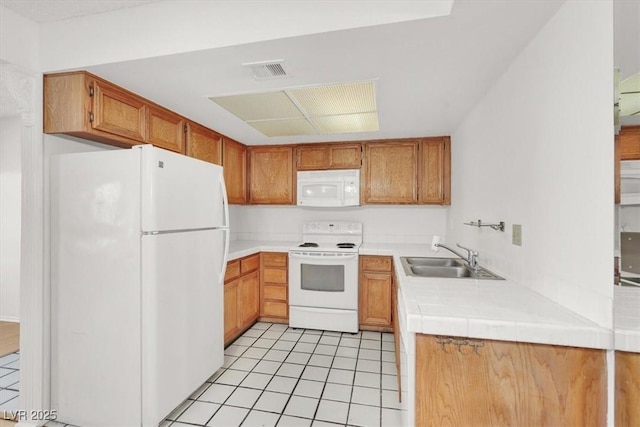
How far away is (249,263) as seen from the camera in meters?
3.20

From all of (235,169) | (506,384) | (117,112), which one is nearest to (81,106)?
(117,112)

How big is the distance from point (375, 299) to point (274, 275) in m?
1.18

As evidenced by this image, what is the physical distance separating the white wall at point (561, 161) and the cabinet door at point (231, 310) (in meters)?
2.22

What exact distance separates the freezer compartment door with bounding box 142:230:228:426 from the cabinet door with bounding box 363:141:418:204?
1.91m

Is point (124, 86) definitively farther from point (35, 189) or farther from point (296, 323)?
point (296, 323)

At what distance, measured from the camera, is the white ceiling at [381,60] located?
1307mm

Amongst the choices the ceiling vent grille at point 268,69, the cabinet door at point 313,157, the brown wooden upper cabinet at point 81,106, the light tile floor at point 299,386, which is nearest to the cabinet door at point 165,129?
the brown wooden upper cabinet at point 81,106

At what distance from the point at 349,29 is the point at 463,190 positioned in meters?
1.89

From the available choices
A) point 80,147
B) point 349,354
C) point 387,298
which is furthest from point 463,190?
point 80,147

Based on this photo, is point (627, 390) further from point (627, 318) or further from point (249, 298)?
point (249, 298)

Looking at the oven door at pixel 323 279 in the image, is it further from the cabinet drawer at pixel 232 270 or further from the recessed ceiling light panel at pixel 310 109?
the recessed ceiling light panel at pixel 310 109

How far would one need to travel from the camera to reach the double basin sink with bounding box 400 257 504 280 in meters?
1.86

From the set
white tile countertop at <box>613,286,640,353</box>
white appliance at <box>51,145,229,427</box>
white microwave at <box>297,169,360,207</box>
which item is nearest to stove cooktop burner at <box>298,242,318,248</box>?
white microwave at <box>297,169,360,207</box>

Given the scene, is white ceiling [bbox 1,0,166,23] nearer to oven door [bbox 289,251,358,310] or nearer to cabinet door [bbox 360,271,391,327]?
oven door [bbox 289,251,358,310]
